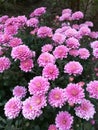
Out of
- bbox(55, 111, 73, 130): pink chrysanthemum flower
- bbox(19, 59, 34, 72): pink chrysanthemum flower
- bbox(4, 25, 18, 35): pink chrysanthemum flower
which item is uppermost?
bbox(4, 25, 18, 35): pink chrysanthemum flower

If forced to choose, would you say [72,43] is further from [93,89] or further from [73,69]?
[93,89]

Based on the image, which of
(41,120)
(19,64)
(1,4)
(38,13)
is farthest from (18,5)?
(41,120)

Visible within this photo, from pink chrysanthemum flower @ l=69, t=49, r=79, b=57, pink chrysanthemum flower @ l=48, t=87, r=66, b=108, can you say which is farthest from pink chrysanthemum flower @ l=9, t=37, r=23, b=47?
pink chrysanthemum flower @ l=48, t=87, r=66, b=108

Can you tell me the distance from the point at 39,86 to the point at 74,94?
21 cm

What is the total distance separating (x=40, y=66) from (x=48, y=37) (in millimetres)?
362

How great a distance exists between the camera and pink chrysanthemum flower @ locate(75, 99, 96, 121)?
6.27 ft

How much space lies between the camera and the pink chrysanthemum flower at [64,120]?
190 centimetres

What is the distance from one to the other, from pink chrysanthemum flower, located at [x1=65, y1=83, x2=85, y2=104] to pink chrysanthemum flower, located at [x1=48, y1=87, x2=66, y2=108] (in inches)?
1.3

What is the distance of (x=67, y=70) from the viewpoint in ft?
6.73

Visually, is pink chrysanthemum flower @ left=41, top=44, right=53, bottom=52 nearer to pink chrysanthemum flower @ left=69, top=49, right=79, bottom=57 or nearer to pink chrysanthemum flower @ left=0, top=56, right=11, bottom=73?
pink chrysanthemum flower @ left=69, top=49, right=79, bottom=57

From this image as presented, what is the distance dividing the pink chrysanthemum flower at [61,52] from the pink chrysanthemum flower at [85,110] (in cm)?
36

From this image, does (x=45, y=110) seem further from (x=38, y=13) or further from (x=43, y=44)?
(x=38, y=13)

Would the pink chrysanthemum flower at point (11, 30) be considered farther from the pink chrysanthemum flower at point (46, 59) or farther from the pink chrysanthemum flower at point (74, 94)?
the pink chrysanthemum flower at point (74, 94)

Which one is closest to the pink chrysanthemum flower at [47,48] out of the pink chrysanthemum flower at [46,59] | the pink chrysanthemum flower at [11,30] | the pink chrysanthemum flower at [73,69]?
the pink chrysanthemum flower at [46,59]
